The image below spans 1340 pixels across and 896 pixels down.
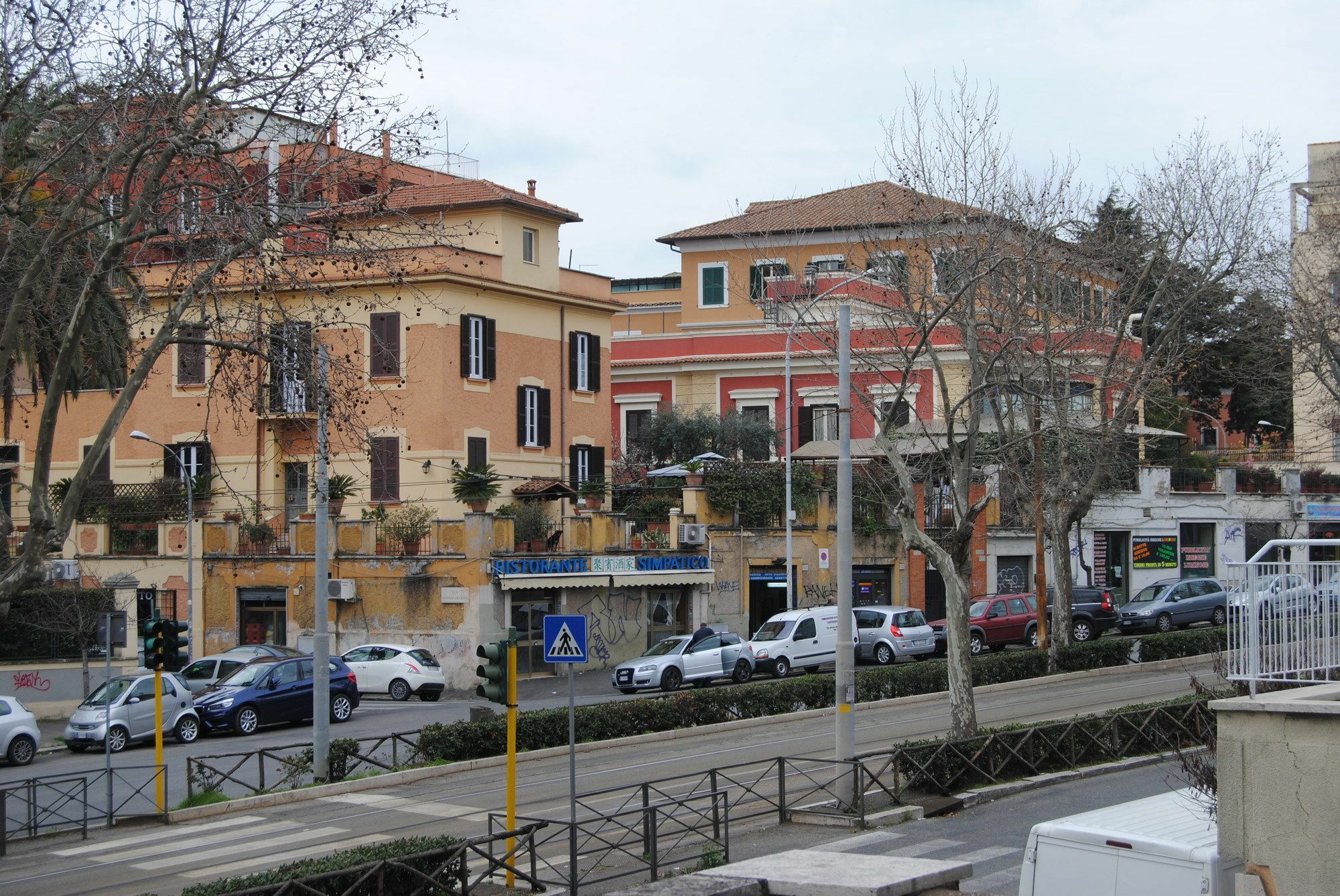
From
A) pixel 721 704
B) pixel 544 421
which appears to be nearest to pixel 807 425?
pixel 544 421

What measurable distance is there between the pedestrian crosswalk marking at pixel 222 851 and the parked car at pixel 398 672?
53.1ft

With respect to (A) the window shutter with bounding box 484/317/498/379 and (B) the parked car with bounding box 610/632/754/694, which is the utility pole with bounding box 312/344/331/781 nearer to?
(B) the parked car with bounding box 610/632/754/694

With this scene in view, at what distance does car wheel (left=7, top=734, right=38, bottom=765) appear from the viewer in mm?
26469

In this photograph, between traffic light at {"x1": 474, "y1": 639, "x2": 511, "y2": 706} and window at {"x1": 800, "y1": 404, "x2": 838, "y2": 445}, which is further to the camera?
window at {"x1": 800, "y1": 404, "x2": 838, "y2": 445}

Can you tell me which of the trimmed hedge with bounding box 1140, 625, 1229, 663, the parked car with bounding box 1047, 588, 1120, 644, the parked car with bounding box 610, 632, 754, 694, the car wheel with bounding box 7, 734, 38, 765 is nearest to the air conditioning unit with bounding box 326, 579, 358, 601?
the parked car with bounding box 610, 632, 754, 694

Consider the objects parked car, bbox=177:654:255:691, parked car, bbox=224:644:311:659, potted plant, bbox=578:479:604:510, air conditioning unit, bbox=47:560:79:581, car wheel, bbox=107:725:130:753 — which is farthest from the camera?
potted plant, bbox=578:479:604:510

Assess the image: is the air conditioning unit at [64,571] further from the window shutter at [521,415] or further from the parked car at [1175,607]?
the parked car at [1175,607]

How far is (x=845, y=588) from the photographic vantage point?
1773 cm

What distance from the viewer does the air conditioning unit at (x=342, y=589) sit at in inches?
1438

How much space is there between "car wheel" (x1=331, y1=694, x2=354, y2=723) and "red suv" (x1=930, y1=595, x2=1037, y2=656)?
16.8m

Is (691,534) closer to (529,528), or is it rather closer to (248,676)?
(529,528)

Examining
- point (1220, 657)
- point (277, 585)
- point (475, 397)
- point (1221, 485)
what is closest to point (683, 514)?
point (475, 397)

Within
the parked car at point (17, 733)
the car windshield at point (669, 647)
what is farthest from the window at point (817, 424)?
the parked car at point (17, 733)

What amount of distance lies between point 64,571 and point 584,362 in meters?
18.0
